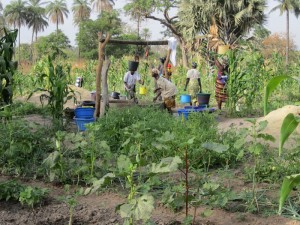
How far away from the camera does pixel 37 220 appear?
3361 millimetres

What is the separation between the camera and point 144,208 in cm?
244

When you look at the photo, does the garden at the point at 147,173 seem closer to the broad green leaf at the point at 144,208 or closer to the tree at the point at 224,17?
the broad green leaf at the point at 144,208

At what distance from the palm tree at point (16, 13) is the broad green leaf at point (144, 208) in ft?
224

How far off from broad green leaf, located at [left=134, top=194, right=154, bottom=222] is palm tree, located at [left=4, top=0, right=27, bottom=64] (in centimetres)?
6816

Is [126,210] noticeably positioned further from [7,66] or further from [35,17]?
[35,17]

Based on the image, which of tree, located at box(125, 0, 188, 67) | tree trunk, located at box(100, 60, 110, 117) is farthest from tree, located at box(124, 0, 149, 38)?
tree trunk, located at box(100, 60, 110, 117)

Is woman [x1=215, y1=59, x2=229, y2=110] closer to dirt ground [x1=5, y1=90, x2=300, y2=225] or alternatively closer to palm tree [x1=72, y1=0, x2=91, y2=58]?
dirt ground [x1=5, y1=90, x2=300, y2=225]

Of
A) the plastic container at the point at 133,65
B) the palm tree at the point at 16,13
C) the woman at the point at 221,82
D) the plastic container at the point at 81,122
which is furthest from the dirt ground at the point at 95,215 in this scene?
the palm tree at the point at 16,13

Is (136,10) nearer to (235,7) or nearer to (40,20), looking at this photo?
(235,7)

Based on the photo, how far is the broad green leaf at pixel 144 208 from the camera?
240cm

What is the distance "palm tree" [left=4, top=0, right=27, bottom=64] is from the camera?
2605 inches

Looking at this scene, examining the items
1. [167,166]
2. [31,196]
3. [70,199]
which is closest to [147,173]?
[167,166]

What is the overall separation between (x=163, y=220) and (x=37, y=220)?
1.00 meters

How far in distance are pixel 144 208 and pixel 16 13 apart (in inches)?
2742
